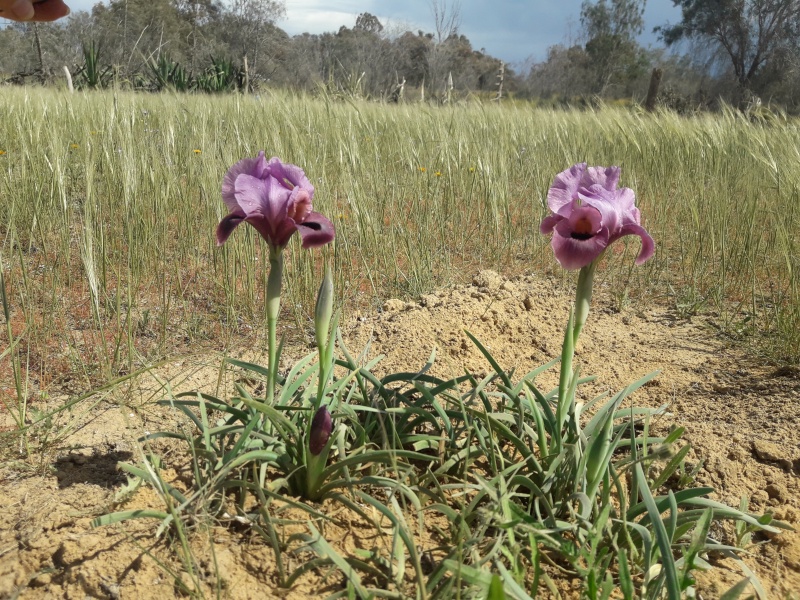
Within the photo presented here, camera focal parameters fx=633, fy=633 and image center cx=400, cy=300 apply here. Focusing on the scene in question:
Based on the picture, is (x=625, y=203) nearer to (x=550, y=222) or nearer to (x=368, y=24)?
(x=550, y=222)

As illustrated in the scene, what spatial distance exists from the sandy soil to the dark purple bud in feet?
0.58

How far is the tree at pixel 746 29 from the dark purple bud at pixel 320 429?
21501mm

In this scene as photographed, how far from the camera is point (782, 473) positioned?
153cm

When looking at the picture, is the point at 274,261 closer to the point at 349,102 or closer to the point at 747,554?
the point at 747,554

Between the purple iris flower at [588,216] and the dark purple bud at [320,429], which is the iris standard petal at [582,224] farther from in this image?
the dark purple bud at [320,429]

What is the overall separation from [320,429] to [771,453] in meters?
1.14

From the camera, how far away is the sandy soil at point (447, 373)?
3.64 ft

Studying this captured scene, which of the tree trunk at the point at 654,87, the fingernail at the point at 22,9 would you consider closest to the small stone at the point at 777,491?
the fingernail at the point at 22,9

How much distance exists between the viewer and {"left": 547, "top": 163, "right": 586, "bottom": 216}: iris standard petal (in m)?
1.25

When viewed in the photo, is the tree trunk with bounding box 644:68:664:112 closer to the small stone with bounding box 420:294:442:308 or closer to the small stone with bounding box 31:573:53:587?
the small stone with bounding box 420:294:442:308

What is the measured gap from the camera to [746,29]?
2056 cm

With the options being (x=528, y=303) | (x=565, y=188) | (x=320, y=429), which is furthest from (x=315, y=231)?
(x=528, y=303)

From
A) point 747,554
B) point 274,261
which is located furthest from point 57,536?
point 747,554

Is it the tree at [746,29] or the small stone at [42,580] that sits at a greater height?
the tree at [746,29]
